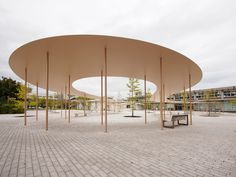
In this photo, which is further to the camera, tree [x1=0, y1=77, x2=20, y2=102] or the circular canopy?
tree [x1=0, y1=77, x2=20, y2=102]

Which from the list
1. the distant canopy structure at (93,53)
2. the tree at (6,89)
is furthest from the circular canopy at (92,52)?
the tree at (6,89)

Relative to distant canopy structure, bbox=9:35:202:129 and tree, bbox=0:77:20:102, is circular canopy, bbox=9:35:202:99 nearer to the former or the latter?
distant canopy structure, bbox=9:35:202:129

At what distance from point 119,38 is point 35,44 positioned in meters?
3.90

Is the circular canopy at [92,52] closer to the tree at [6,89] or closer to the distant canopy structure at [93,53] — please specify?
the distant canopy structure at [93,53]

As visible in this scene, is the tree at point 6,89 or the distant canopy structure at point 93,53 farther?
the tree at point 6,89

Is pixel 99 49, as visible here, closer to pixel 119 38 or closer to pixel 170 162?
pixel 119 38

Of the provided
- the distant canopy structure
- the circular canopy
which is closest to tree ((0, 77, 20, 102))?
the circular canopy

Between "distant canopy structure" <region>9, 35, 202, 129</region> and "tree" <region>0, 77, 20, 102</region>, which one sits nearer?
"distant canopy structure" <region>9, 35, 202, 129</region>

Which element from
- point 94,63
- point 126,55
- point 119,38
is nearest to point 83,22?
point 94,63

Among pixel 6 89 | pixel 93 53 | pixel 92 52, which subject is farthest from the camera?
pixel 6 89

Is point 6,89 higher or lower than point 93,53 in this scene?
lower

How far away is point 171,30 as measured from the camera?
38.2ft

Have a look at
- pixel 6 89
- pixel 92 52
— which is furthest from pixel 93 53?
pixel 6 89

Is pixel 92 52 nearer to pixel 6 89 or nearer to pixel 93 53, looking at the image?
pixel 93 53
